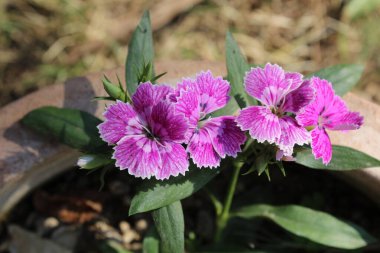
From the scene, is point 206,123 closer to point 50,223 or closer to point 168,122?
point 168,122

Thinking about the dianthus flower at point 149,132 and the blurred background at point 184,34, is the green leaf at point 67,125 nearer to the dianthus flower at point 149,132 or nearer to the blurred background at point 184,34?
the dianthus flower at point 149,132

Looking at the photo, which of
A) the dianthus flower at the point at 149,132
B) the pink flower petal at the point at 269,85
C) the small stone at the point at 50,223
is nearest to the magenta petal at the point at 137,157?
the dianthus flower at the point at 149,132

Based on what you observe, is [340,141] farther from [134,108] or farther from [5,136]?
[5,136]

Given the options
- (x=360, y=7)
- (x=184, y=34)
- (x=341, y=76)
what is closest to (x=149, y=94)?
A: (x=341, y=76)

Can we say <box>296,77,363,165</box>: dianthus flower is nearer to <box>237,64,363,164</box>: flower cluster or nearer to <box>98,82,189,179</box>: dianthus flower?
<box>237,64,363,164</box>: flower cluster

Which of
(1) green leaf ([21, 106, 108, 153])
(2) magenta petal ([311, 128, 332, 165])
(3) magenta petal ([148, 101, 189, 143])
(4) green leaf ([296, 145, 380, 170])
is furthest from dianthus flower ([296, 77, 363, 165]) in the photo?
(1) green leaf ([21, 106, 108, 153])

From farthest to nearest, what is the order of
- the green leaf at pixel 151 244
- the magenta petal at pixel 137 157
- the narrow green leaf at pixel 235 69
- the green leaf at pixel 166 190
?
the green leaf at pixel 151 244 < the narrow green leaf at pixel 235 69 < the green leaf at pixel 166 190 < the magenta petal at pixel 137 157
